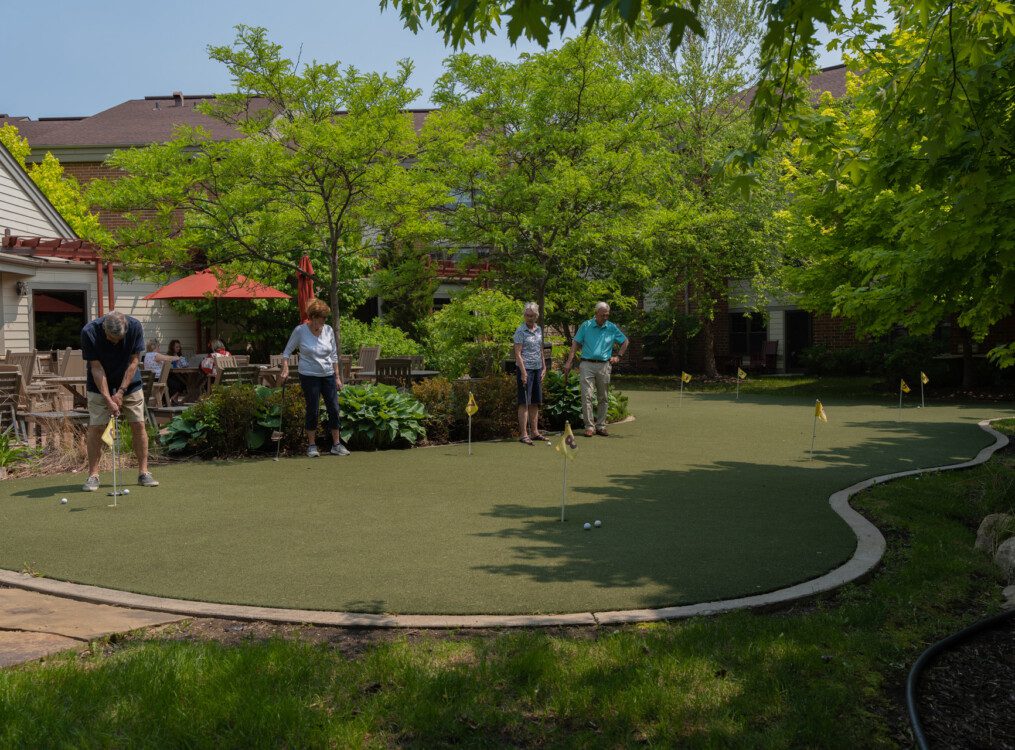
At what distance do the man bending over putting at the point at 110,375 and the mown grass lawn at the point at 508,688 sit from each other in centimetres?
430

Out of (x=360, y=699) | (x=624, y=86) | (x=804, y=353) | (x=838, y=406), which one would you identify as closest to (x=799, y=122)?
(x=360, y=699)

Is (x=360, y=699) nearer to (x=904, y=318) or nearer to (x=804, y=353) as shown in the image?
(x=904, y=318)

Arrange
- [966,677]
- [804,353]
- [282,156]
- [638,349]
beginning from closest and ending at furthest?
[966,677], [282,156], [804,353], [638,349]

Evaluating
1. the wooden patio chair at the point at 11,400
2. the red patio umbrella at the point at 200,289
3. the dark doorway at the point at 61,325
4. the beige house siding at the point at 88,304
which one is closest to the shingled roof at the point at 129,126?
the beige house siding at the point at 88,304

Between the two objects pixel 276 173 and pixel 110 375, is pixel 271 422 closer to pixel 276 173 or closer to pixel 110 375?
pixel 110 375

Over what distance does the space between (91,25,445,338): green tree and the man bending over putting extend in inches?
165

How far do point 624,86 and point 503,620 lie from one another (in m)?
11.7

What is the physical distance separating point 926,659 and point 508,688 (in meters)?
1.89

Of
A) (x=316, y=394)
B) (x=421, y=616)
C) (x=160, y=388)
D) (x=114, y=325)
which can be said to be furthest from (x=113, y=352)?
(x=160, y=388)

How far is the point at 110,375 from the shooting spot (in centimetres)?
816

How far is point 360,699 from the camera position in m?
3.57

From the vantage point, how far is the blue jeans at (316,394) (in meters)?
10.3

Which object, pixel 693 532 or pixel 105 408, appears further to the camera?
pixel 105 408

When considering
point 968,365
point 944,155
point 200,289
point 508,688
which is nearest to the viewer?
point 508,688
